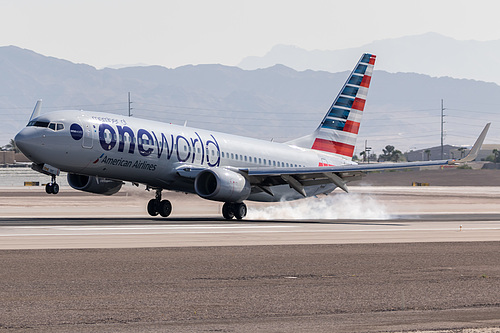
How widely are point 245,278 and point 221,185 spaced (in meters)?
22.0

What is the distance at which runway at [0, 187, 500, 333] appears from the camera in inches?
550

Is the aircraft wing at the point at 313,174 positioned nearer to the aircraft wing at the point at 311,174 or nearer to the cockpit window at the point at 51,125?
the aircraft wing at the point at 311,174

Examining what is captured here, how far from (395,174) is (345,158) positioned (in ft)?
310

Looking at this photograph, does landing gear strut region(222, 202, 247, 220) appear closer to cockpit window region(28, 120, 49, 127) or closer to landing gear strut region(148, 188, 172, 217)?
landing gear strut region(148, 188, 172, 217)

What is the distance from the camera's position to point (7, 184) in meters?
125

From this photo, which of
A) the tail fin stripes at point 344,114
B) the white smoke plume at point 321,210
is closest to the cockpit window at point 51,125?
the white smoke plume at point 321,210

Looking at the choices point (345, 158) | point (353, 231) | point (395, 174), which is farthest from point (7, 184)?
point (353, 231)

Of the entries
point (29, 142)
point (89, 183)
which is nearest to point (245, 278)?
point (29, 142)

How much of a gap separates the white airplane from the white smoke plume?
2162mm

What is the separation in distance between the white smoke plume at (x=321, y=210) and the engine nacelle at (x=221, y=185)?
18.5 ft

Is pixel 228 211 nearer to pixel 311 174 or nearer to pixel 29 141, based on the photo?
pixel 311 174

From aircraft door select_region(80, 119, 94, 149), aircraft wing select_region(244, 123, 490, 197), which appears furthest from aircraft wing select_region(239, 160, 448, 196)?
aircraft door select_region(80, 119, 94, 149)

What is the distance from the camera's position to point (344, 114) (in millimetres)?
51969

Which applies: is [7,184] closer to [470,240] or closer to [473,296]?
[470,240]
